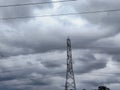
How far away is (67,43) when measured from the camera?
443ft

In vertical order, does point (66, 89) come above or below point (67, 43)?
below

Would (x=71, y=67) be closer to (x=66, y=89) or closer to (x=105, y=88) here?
(x=66, y=89)

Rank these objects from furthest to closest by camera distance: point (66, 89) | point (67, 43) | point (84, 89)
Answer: point (84, 89), point (67, 43), point (66, 89)

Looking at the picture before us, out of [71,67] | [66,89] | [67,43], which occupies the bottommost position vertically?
[66,89]

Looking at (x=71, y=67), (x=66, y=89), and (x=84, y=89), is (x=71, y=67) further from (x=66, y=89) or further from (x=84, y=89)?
(x=84, y=89)

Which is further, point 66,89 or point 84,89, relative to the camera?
point 84,89

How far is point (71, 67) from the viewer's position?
131125mm

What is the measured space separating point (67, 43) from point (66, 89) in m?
21.2

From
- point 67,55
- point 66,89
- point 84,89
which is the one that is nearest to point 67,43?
point 67,55

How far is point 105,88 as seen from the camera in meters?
183

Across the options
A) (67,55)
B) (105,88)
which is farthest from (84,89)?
(67,55)

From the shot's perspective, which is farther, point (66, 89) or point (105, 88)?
point (105, 88)

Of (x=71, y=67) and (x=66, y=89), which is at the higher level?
(x=71, y=67)

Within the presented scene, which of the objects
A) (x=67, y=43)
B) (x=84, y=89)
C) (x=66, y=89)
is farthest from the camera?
(x=84, y=89)
